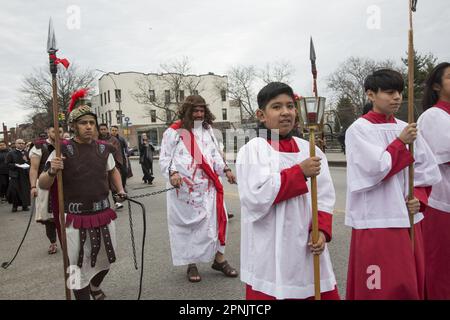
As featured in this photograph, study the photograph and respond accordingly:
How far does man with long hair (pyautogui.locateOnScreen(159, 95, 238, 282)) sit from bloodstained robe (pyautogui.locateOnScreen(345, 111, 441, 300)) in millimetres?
1788

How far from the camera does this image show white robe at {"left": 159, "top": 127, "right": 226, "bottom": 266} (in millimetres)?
4219

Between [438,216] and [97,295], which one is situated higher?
[438,216]

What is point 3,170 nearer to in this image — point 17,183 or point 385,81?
point 17,183

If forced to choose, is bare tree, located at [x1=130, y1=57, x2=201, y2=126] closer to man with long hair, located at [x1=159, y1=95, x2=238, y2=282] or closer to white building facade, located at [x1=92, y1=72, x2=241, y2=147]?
white building facade, located at [x1=92, y1=72, x2=241, y2=147]

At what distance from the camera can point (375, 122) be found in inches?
105

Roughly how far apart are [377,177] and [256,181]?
833 millimetres

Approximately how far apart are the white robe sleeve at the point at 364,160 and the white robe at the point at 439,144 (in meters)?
0.68

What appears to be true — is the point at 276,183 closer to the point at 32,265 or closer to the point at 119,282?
the point at 119,282

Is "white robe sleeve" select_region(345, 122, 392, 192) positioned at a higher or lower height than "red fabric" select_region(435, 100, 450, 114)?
lower

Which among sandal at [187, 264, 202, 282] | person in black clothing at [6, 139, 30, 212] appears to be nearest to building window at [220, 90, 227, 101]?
person in black clothing at [6, 139, 30, 212]

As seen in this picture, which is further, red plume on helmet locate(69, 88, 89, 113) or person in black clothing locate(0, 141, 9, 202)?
person in black clothing locate(0, 141, 9, 202)

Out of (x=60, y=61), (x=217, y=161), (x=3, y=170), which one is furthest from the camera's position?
(x=3, y=170)

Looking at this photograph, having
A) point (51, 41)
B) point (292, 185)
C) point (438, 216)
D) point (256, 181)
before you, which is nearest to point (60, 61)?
point (51, 41)

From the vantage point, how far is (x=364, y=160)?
2.52 metres
